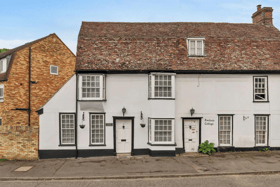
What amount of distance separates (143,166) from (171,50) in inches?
327

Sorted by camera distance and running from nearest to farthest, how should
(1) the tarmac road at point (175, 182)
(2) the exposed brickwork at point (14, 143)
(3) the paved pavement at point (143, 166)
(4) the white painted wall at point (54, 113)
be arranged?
(1) the tarmac road at point (175, 182)
(3) the paved pavement at point (143, 166)
(2) the exposed brickwork at point (14, 143)
(4) the white painted wall at point (54, 113)

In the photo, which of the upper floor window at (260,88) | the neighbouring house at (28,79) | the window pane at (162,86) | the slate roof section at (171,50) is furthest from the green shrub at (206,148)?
the neighbouring house at (28,79)

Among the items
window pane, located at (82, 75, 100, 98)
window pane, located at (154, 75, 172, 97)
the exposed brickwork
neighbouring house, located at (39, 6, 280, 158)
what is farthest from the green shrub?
the exposed brickwork

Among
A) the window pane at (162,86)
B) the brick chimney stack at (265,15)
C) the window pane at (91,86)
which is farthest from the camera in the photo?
the brick chimney stack at (265,15)

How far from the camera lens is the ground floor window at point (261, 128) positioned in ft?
48.0

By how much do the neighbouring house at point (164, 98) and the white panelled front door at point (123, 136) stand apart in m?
0.07

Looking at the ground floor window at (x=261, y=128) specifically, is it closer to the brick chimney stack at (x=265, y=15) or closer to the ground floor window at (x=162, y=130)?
the ground floor window at (x=162, y=130)

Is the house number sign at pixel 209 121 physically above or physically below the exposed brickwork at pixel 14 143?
above

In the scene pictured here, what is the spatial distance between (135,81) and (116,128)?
137 inches

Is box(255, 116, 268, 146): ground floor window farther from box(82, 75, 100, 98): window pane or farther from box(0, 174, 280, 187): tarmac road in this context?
box(82, 75, 100, 98): window pane

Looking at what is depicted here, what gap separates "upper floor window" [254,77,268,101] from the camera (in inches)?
576

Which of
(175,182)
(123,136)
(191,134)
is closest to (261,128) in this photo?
(191,134)

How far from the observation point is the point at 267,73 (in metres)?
14.5

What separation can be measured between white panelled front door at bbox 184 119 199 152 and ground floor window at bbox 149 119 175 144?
4.39 feet
